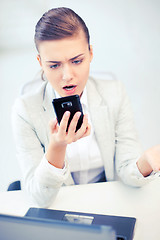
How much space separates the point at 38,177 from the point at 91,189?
189 millimetres

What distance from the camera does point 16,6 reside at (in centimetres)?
172

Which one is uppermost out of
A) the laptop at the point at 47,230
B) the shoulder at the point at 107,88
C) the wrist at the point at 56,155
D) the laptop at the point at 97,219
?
the laptop at the point at 47,230

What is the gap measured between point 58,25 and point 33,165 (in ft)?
1.67

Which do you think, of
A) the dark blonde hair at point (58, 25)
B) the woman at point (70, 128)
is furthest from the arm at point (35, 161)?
the dark blonde hair at point (58, 25)

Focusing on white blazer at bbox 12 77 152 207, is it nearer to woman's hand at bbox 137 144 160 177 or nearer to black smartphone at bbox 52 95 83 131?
woman's hand at bbox 137 144 160 177

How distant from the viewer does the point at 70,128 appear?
0.74 metres

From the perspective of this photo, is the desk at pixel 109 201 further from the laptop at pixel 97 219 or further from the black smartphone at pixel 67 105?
the black smartphone at pixel 67 105

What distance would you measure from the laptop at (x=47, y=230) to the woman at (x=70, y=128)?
0.43 m

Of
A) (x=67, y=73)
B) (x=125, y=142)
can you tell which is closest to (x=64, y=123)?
(x=67, y=73)

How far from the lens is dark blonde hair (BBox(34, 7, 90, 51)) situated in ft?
2.68

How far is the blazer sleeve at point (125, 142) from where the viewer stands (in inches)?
38.3

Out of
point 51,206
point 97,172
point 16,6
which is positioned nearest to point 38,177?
point 51,206

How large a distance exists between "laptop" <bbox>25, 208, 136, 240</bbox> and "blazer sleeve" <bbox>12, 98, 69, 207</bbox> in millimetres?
34

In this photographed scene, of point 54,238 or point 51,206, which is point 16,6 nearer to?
point 51,206
